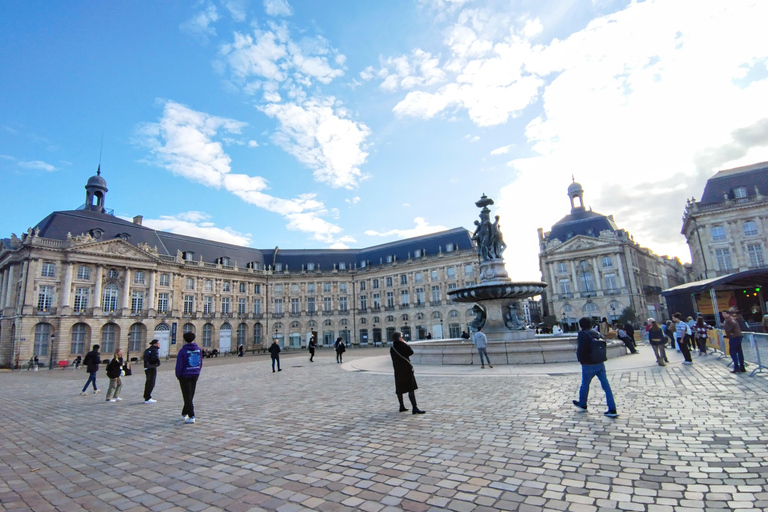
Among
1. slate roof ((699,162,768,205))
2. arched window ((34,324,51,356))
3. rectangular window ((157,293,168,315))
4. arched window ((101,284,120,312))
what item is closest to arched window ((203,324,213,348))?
rectangular window ((157,293,168,315))

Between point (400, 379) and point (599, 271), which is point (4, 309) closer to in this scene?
point (400, 379)

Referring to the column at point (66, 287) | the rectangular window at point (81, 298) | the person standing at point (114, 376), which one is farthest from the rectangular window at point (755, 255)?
the column at point (66, 287)

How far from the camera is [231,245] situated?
64.0 meters

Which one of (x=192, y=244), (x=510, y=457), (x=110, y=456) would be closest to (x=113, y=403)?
(x=110, y=456)

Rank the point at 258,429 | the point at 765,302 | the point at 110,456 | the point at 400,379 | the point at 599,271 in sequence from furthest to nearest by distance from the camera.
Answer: the point at 599,271
the point at 765,302
the point at 400,379
the point at 258,429
the point at 110,456

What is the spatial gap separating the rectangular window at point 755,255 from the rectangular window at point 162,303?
70.4m

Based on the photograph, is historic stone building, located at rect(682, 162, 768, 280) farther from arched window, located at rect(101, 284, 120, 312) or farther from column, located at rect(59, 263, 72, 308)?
column, located at rect(59, 263, 72, 308)

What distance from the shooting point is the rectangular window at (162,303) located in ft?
164

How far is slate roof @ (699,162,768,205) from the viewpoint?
44.9 meters

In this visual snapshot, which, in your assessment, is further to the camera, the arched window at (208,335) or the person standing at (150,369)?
the arched window at (208,335)

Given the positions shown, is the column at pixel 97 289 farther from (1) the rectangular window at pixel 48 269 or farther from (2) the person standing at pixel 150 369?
(2) the person standing at pixel 150 369

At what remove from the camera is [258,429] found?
6.98m

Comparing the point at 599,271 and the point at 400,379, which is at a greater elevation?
the point at 599,271

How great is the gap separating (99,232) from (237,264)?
1931 centimetres
